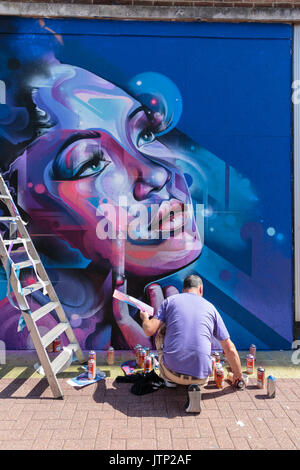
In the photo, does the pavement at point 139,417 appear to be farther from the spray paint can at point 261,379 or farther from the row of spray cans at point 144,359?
the row of spray cans at point 144,359

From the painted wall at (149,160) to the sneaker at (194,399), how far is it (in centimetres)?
170

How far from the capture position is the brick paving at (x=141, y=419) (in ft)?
9.46

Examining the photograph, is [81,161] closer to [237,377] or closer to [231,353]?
[231,353]

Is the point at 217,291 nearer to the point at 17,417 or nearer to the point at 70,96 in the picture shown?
the point at 17,417

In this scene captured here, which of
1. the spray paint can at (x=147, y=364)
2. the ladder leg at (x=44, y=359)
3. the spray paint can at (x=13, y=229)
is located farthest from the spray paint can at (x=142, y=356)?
the spray paint can at (x=13, y=229)

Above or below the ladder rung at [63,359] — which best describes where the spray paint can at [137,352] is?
below

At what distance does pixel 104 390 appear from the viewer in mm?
3801

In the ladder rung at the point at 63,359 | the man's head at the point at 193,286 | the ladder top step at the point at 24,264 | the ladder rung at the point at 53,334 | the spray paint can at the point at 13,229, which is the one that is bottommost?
the ladder rung at the point at 63,359

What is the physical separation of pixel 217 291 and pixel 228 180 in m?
1.57

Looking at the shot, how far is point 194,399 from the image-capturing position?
3.31 meters

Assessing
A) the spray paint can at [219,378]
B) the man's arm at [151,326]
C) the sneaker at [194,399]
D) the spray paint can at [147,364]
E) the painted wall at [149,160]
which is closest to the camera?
the sneaker at [194,399]

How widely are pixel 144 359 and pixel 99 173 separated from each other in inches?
100

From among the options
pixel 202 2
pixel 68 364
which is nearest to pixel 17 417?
pixel 68 364

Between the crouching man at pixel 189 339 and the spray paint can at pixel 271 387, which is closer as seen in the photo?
the crouching man at pixel 189 339
